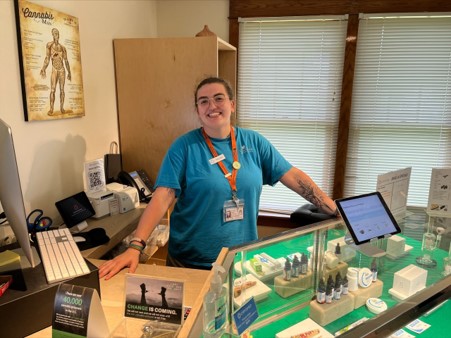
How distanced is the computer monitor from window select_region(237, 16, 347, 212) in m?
2.76

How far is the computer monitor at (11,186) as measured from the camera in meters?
0.83

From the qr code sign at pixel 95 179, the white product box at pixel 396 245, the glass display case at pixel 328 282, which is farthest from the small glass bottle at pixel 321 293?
the qr code sign at pixel 95 179

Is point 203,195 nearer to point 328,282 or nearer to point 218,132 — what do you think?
point 218,132

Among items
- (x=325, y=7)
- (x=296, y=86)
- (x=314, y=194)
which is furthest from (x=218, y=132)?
(x=325, y=7)

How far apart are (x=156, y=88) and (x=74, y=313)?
2.12 metres

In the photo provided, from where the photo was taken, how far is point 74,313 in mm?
797

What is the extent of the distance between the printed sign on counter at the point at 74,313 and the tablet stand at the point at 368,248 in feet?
3.15

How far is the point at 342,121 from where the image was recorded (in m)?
3.29

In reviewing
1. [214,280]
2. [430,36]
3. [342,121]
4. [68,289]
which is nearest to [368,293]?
[214,280]

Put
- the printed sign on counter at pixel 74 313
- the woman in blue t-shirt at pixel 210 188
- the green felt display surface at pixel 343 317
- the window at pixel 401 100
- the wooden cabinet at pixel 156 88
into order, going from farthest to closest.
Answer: the window at pixel 401 100 < the wooden cabinet at pixel 156 88 < the woman in blue t-shirt at pixel 210 188 < the green felt display surface at pixel 343 317 < the printed sign on counter at pixel 74 313

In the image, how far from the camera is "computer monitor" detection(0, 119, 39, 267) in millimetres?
833

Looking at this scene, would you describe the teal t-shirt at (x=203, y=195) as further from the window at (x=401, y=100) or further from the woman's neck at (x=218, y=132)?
the window at (x=401, y=100)

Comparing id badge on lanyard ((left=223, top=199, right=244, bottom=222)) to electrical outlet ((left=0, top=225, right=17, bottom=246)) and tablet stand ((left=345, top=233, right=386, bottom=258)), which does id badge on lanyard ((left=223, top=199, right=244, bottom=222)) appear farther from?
electrical outlet ((left=0, top=225, right=17, bottom=246))

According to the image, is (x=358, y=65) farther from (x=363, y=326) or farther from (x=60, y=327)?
(x=60, y=327)
